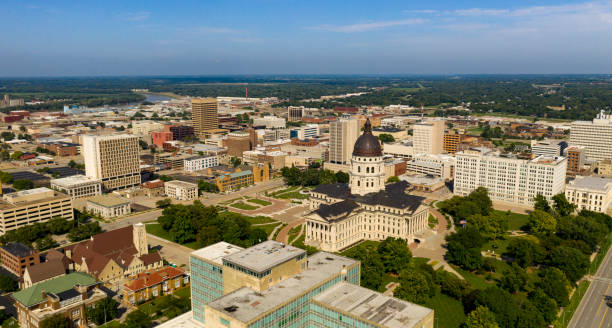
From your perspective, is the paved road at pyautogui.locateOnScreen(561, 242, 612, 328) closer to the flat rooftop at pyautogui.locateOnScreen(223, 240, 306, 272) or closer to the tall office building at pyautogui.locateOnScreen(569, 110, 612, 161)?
the flat rooftop at pyautogui.locateOnScreen(223, 240, 306, 272)

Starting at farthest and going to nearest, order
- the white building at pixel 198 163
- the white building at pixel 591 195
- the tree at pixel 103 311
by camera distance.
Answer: the white building at pixel 198 163 → the white building at pixel 591 195 → the tree at pixel 103 311

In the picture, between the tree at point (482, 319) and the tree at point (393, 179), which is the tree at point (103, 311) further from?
the tree at point (393, 179)

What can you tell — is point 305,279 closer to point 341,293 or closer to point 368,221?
point 341,293

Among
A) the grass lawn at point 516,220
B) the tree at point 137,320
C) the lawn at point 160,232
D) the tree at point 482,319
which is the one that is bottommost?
the lawn at point 160,232

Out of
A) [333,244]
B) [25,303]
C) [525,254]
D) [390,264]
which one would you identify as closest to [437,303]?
[390,264]

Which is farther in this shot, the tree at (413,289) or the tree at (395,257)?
the tree at (395,257)

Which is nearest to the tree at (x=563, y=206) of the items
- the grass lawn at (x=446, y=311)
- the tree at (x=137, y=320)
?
the grass lawn at (x=446, y=311)
